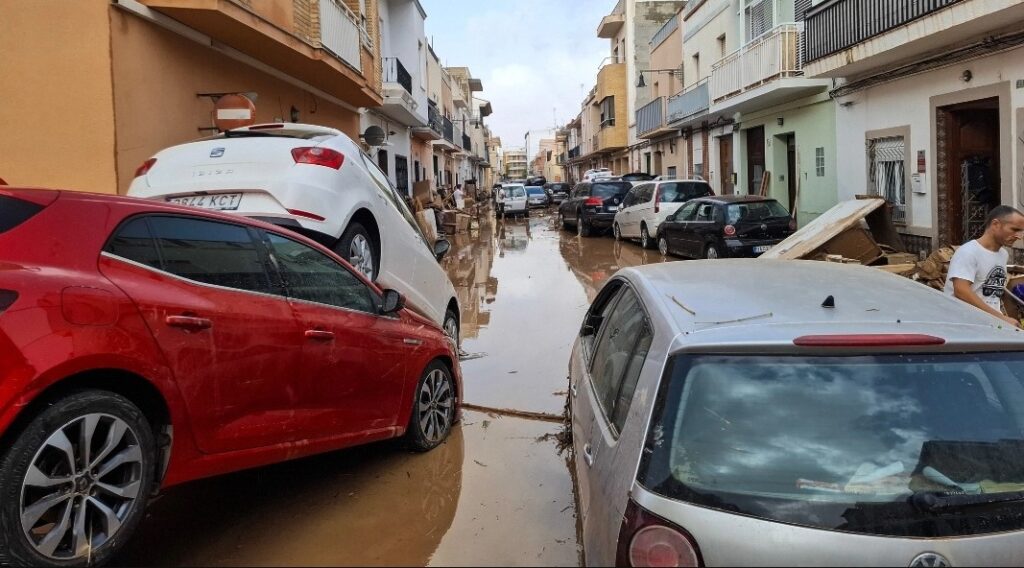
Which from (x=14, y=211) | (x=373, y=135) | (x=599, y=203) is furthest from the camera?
(x=599, y=203)

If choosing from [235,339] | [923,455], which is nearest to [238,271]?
[235,339]

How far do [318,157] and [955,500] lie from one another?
191 inches

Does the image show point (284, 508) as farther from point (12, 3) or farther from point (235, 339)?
point (12, 3)

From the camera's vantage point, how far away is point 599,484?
2.57m

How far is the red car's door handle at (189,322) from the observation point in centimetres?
302

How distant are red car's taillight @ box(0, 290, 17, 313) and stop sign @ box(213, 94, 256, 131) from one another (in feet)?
24.2

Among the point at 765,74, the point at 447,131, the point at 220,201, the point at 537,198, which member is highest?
the point at 447,131

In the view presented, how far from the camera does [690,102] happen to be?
24750 mm

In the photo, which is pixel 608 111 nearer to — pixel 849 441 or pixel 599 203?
pixel 599 203

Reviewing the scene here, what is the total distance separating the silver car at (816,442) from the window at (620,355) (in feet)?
0.16

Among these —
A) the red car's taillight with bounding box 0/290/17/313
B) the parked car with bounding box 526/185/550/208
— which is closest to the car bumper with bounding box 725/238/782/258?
the red car's taillight with bounding box 0/290/17/313

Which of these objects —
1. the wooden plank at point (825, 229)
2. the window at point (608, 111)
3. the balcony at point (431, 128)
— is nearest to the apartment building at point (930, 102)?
the wooden plank at point (825, 229)

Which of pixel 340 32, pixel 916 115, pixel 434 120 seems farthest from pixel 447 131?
pixel 916 115

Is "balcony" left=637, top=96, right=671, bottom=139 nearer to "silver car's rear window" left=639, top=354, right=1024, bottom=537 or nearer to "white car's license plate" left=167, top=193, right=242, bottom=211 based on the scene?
"white car's license plate" left=167, top=193, right=242, bottom=211
